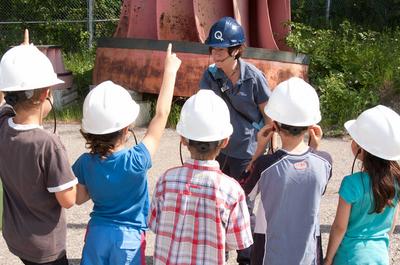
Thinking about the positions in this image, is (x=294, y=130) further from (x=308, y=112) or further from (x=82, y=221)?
(x=82, y=221)

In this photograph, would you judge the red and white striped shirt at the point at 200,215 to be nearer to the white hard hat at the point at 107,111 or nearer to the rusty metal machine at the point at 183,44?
the white hard hat at the point at 107,111

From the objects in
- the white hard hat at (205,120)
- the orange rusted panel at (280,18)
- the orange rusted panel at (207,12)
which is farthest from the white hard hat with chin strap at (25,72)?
the orange rusted panel at (280,18)

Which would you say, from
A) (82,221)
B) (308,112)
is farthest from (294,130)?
(82,221)

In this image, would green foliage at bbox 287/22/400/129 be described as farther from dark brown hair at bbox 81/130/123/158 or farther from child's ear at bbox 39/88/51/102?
child's ear at bbox 39/88/51/102

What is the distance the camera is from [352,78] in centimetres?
975

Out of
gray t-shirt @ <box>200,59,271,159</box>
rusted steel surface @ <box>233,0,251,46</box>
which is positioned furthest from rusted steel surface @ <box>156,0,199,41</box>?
gray t-shirt @ <box>200,59,271,159</box>

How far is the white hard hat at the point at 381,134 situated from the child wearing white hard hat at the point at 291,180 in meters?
0.22

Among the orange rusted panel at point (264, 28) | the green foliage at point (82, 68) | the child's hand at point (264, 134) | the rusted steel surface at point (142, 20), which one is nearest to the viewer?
the child's hand at point (264, 134)

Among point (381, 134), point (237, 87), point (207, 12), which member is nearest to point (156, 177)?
point (237, 87)

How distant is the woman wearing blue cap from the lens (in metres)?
4.18

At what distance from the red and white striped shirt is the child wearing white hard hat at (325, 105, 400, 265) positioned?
0.47 metres

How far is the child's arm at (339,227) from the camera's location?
2998 millimetres

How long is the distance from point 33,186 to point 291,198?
3.82 feet

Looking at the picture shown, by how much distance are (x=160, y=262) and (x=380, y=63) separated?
7655 millimetres
